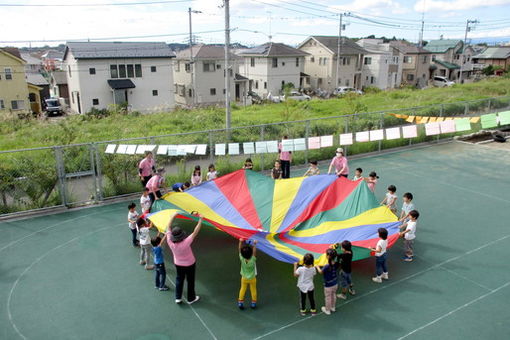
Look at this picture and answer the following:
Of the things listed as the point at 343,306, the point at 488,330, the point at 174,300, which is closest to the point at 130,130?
the point at 174,300

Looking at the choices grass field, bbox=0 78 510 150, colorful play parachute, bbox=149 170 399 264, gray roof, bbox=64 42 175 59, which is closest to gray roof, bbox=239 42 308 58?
gray roof, bbox=64 42 175 59

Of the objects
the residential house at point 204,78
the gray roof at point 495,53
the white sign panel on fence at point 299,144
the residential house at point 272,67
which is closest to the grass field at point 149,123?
the white sign panel on fence at point 299,144

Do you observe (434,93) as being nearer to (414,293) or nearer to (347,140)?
(347,140)

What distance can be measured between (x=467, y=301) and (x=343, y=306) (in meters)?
2.16

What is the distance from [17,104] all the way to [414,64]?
48.2 metres

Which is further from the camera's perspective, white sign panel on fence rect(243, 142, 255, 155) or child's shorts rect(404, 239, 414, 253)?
white sign panel on fence rect(243, 142, 255, 155)

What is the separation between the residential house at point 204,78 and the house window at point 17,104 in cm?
1479

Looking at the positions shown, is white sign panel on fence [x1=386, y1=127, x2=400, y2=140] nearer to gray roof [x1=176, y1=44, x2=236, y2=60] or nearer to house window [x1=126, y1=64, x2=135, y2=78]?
house window [x1=126, y1=64, x2=135, y2=78]

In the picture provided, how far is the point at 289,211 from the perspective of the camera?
29.0 feet

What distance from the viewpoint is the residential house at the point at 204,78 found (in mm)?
39812

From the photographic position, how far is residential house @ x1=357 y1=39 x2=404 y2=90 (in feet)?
170

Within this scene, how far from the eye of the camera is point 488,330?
629cm

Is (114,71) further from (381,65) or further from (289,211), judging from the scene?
(381,65)

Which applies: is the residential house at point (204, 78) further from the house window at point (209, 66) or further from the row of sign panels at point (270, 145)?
the row of sign panels at point (270, 145)
